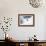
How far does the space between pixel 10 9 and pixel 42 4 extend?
4.17ft

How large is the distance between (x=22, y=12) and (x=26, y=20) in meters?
0.35

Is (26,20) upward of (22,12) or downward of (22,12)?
downward

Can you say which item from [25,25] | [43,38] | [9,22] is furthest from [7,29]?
[43,38]

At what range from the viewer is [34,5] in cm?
512

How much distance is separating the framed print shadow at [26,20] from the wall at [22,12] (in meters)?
0.12

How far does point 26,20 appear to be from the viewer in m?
5.10

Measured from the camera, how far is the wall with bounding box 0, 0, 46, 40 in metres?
5.06

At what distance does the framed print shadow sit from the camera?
5082mm

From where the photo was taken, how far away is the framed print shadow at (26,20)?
508 centimetres

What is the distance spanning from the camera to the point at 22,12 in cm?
511

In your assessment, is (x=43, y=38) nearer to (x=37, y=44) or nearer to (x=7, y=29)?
(x=37, y=44)

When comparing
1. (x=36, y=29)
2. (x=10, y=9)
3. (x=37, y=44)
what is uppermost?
(x=10, y=9)

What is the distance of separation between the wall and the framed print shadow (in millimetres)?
117

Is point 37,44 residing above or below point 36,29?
below
